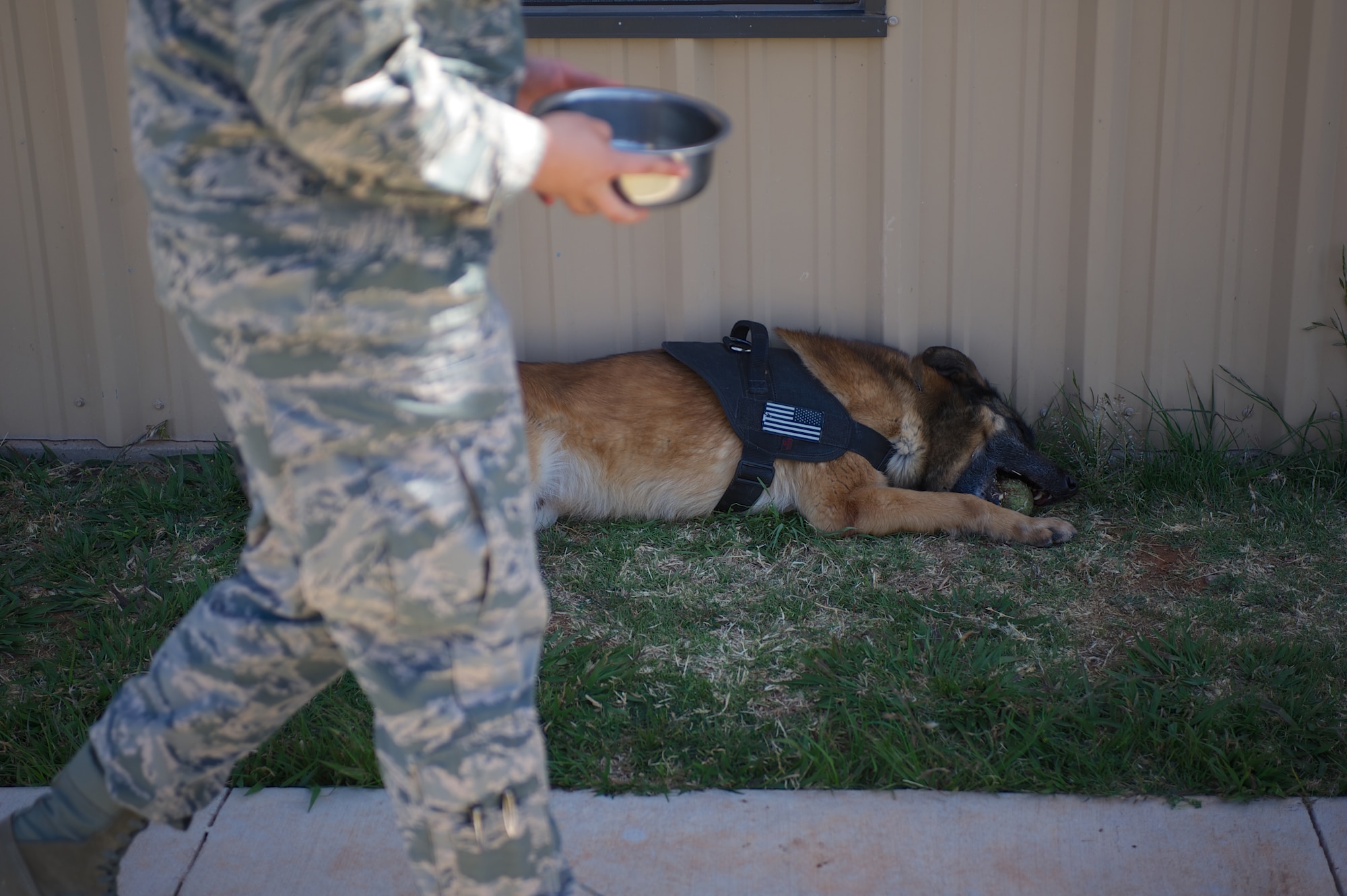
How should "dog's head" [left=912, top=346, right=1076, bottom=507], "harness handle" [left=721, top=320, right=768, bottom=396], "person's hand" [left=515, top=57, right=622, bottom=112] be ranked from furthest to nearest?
1. "dog's head" [left=912, top=346, right=1076, bottom=507]
2. "harness handle" [left=721, top=320, right=768, bottom=396]
3. "person's hand" [left=515, top=57, right=622, bottom=112]

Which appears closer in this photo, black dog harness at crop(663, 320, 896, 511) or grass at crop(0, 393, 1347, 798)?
grass at crop(0, 393, 1347, 798)

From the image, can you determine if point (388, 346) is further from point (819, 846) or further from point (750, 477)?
point (750, 477)

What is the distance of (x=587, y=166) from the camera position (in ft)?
4.50

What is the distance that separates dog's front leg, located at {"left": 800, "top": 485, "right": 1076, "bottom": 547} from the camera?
366cm

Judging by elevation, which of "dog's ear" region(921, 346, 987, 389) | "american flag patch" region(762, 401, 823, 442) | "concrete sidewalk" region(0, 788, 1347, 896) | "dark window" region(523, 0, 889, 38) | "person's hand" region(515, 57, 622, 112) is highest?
"dark window" region(523, 0, 889, 38)

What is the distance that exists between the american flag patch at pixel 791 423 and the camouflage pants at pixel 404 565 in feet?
7.98

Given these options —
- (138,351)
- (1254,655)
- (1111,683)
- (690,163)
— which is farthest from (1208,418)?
(138,351)

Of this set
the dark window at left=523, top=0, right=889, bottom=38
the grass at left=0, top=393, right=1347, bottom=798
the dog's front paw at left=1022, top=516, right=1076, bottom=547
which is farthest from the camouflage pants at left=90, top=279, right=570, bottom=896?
the dark window at left=523, top=0, right=889, bottom=38

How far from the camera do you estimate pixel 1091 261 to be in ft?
13.3

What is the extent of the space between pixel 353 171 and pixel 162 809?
40.4 inches

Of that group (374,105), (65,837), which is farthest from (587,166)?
(65,837)

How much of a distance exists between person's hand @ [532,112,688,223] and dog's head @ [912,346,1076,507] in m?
2.81

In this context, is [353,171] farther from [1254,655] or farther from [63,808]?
[1254,655]

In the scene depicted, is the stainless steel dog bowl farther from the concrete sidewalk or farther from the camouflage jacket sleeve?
the concrete sidewalk
